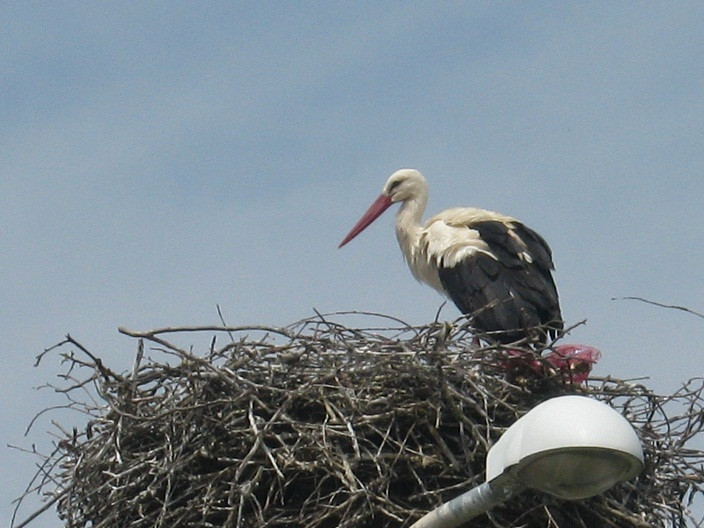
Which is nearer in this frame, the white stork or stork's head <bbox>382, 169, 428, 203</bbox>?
the white stork

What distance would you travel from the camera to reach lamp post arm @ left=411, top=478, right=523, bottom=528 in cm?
329

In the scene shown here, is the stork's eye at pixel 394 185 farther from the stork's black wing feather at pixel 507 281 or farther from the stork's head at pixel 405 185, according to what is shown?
the stork's black wing feather at pixel 507 281

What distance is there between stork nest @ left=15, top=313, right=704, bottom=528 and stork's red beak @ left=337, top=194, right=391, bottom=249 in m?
2.71

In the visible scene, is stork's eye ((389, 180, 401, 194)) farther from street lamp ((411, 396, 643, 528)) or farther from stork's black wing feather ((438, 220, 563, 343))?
street lamp ((411, 396, 643, 528))

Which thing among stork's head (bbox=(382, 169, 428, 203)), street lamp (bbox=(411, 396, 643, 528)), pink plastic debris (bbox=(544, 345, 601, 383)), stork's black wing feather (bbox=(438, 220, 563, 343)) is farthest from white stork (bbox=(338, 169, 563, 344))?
street lamp (bbox=(411, 396, 643, 528))

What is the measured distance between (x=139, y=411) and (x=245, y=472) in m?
0.47

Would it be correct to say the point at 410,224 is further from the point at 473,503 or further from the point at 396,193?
the point at 473,503

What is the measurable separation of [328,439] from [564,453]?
1.55 m

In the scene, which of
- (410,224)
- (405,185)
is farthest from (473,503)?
(405,185)

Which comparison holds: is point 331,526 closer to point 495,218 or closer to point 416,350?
point 416,350

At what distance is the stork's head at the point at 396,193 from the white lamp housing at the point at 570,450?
440cm

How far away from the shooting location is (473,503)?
11.0 ft

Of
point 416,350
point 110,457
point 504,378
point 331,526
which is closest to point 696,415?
point 504,378

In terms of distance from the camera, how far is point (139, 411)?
4.90 m
